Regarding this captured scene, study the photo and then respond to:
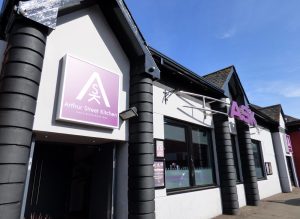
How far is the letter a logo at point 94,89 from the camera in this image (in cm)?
482

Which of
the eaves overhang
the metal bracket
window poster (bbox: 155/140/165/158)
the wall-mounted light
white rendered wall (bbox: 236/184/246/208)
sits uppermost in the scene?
the eaves overhang

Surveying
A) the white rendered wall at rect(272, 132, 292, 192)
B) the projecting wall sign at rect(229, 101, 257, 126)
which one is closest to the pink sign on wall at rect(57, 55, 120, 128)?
the projecting wall sign at rect(229, 101, 257, 126)

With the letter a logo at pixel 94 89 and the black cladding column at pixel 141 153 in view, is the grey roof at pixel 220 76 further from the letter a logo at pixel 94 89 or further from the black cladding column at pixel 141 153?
the letter a logo at pixel 94 89

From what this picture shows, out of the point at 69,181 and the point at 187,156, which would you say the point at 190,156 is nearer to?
the point at 187,156

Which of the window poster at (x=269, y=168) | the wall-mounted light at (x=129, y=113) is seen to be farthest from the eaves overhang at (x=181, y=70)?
the window poster at (x=269, y=168)

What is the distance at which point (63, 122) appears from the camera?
4.43 metres

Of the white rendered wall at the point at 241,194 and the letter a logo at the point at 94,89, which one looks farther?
the white rendered wall at the point at 241,194

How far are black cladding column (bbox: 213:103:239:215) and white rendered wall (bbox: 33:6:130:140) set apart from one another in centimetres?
507

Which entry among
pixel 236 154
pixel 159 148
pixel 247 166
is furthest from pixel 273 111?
pixel 159 148

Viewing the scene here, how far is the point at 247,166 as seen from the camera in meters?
10.8

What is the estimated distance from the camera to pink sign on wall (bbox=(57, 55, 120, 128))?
4.48 meters

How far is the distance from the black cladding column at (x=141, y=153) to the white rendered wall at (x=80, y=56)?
0.30 meters

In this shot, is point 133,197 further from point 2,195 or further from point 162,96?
point 162,96

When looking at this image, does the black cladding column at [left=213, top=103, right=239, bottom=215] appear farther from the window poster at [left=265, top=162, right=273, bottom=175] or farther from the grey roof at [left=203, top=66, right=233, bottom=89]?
the window poster at [left=265, top=162, right=273, bottom=175]
